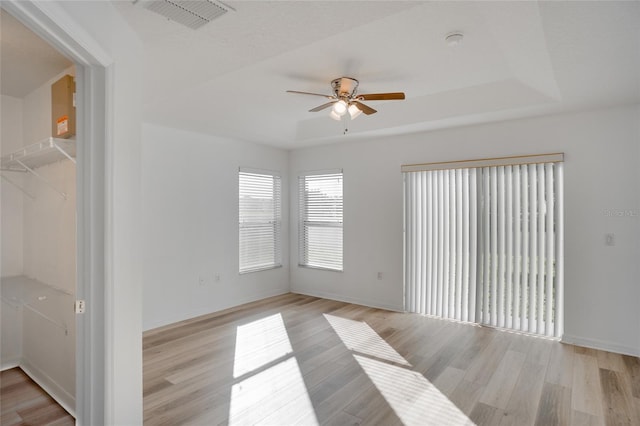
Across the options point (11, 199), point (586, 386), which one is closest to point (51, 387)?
point (11, 199)

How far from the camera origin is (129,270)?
190 centimetres

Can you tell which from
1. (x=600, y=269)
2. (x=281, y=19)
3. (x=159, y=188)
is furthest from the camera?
(x=159, y=188)

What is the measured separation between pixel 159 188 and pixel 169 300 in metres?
1.43

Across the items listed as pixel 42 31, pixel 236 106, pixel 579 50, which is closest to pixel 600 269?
pixel 579 50

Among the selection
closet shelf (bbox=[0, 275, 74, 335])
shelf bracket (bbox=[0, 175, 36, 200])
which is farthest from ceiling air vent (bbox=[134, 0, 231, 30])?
shelf bracket (bbox=[0, 175, 36, 200])

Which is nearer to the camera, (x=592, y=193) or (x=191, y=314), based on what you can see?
(x=592, y=193)

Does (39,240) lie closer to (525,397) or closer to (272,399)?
(272,399)

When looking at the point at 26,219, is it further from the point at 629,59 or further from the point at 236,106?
the point at 629,59

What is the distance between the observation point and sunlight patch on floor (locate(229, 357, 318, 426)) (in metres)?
2.52

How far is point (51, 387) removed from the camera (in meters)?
2.81

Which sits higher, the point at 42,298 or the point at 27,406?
the point at 42,298

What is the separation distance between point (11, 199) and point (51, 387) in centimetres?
166

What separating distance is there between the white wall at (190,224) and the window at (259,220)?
6.0 inches

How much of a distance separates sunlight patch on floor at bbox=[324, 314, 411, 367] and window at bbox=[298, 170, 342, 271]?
1.30 m
